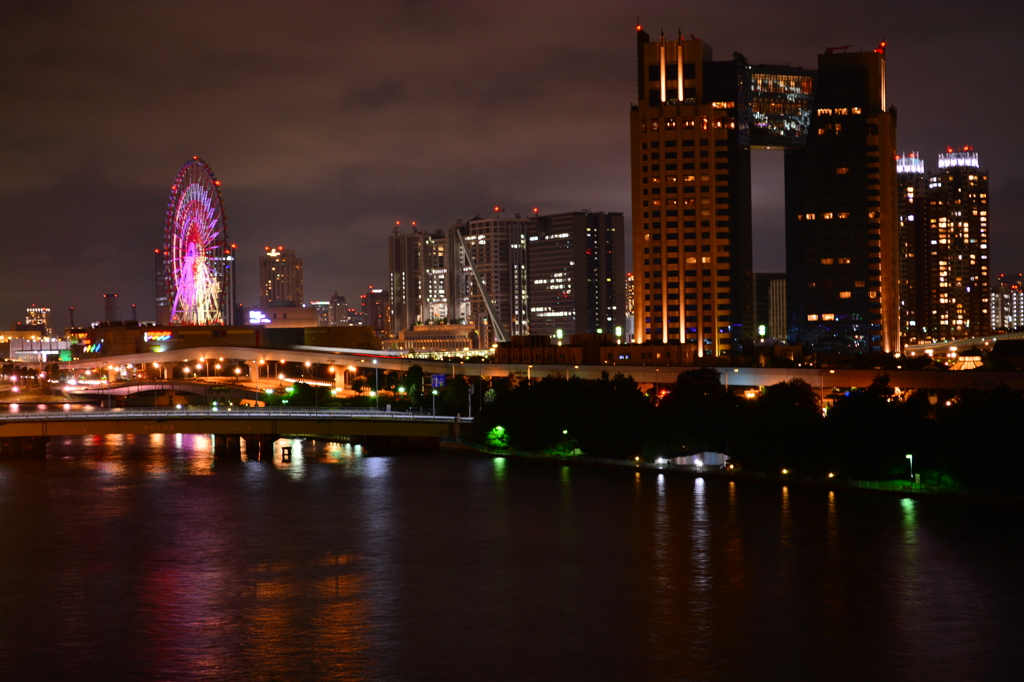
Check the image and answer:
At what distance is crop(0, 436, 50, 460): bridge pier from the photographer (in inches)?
1553

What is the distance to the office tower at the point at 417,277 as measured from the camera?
6250 inches

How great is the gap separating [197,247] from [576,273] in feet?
241

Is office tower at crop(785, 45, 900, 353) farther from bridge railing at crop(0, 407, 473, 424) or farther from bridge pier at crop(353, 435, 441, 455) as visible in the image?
bridge railing at crop(0, 407, 473, 424)

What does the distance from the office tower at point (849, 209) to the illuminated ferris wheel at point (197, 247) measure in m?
44.9

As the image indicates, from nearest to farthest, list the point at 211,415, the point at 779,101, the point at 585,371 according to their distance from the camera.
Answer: the point at 211,415 → the point at 585,371 → the point at 779,101

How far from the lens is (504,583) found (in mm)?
20359

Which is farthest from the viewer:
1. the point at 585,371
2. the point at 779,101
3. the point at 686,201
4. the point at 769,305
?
the point at 769,305

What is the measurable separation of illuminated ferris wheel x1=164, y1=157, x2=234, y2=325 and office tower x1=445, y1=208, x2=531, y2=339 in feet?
230

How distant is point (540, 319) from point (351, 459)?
94996mm

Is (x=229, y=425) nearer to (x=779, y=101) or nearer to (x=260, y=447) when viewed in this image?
(x=260, y=447)

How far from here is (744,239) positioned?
266ft

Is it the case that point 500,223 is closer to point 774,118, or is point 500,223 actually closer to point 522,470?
point 774,118

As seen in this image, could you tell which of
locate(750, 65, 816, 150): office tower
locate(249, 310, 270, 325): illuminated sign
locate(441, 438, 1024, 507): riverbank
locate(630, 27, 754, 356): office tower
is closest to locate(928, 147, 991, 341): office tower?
locate(750, 65, 816, 150): office tower

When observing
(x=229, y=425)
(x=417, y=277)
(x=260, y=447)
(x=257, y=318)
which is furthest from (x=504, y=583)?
(x=417, y=277)
